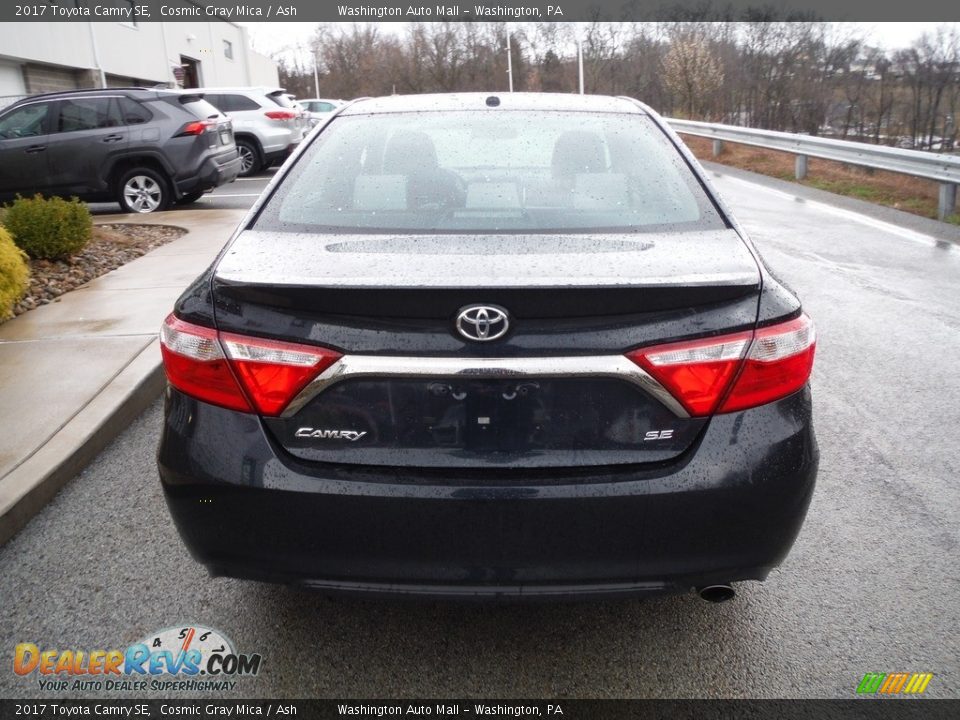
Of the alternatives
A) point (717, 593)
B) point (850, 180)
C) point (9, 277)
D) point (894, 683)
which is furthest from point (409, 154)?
point (850, 180)

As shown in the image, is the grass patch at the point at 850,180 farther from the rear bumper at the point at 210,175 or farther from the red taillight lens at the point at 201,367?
the red taillight lens at the point at 201,367

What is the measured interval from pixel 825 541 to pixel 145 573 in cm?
249

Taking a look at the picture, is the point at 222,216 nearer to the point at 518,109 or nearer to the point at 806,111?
the point at 518,109

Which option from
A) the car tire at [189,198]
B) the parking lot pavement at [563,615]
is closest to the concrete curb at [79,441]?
the parking lot pavement at [563,615]

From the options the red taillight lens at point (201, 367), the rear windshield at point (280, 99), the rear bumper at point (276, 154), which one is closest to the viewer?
the red taillight lens at point (201, 367)

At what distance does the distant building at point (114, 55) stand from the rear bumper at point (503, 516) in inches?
792

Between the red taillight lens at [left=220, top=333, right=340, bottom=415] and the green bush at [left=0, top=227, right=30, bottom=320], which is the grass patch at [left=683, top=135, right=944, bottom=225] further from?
the red taillight lens at [left=220, top=333, right=340, bottom=415]

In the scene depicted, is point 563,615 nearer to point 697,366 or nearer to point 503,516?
point 503,516

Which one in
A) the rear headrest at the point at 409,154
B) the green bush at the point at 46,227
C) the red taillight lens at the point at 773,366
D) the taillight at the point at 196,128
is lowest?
the green bush at the point at 46,227

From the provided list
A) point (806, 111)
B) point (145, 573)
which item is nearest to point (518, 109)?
→ point (145, 573)

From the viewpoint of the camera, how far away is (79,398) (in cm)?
446

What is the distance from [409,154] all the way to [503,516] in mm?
1517

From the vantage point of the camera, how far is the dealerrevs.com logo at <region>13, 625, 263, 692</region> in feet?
8.13

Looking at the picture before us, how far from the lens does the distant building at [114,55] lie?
2367 cm
